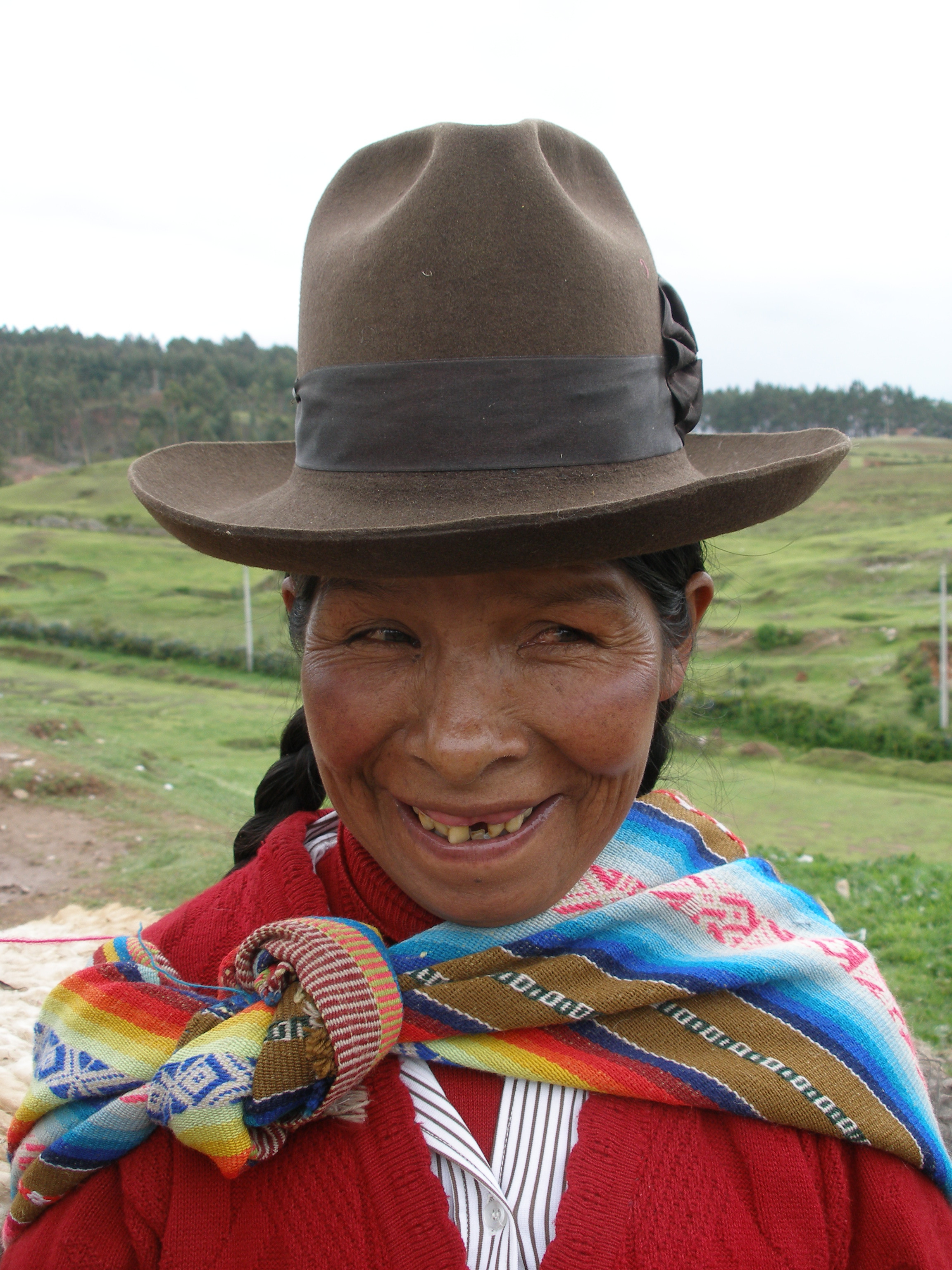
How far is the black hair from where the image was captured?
1.54 m

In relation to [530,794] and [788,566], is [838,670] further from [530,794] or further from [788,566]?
[530,794]

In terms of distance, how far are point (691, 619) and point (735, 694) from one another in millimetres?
15864

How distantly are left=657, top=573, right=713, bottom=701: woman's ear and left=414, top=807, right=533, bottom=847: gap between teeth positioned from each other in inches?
15.1

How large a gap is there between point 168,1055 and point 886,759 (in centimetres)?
1370

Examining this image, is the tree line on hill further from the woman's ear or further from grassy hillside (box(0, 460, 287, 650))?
the woman's ear

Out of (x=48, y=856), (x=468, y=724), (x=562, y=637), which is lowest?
(x=48, y=856)

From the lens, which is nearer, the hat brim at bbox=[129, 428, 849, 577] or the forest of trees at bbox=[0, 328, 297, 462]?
the hat brim at bbox=[129, 428, 849, 577]

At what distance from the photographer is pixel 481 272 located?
52.4 inches

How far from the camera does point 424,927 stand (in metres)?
1.63

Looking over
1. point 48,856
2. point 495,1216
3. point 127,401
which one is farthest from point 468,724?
point 127,401

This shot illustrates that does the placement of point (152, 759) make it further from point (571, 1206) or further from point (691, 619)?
point (571, 1206)

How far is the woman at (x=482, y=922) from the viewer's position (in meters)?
1.32

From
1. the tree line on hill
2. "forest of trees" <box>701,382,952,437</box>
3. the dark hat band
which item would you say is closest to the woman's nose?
the dark hat band

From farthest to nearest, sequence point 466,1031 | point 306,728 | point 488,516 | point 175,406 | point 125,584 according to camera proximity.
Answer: point 175,406
point 125,584
point 306,728
point 466,1031
point 488,516
